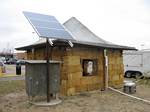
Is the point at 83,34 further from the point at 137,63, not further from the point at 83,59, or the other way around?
the point at 137,63

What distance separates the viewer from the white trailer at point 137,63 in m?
23.1

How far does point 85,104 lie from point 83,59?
3.61m

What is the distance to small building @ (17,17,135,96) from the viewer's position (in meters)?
13.1

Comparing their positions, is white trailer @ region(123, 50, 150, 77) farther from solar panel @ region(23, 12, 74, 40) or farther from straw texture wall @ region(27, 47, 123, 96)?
solar panel @ region(23, 12, 74, 40)

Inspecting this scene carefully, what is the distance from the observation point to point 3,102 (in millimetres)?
11836

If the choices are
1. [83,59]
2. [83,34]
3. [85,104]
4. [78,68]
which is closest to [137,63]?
[83,34]

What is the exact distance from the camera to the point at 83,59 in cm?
1430

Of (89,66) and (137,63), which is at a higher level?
(137,63)

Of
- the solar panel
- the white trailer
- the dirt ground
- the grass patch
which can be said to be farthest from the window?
the white trailer

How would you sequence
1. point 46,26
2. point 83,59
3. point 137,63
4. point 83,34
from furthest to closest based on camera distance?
1. point 137,63
2. point 83,34
3. point 83,59
4. point 46,26

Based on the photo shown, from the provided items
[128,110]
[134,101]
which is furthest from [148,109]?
[134,101]

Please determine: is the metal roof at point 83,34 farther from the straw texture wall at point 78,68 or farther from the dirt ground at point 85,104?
the dirt ground at point 85,104

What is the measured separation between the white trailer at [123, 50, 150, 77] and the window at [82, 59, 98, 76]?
7.66 metres

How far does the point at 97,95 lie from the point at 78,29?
4.48 metres
